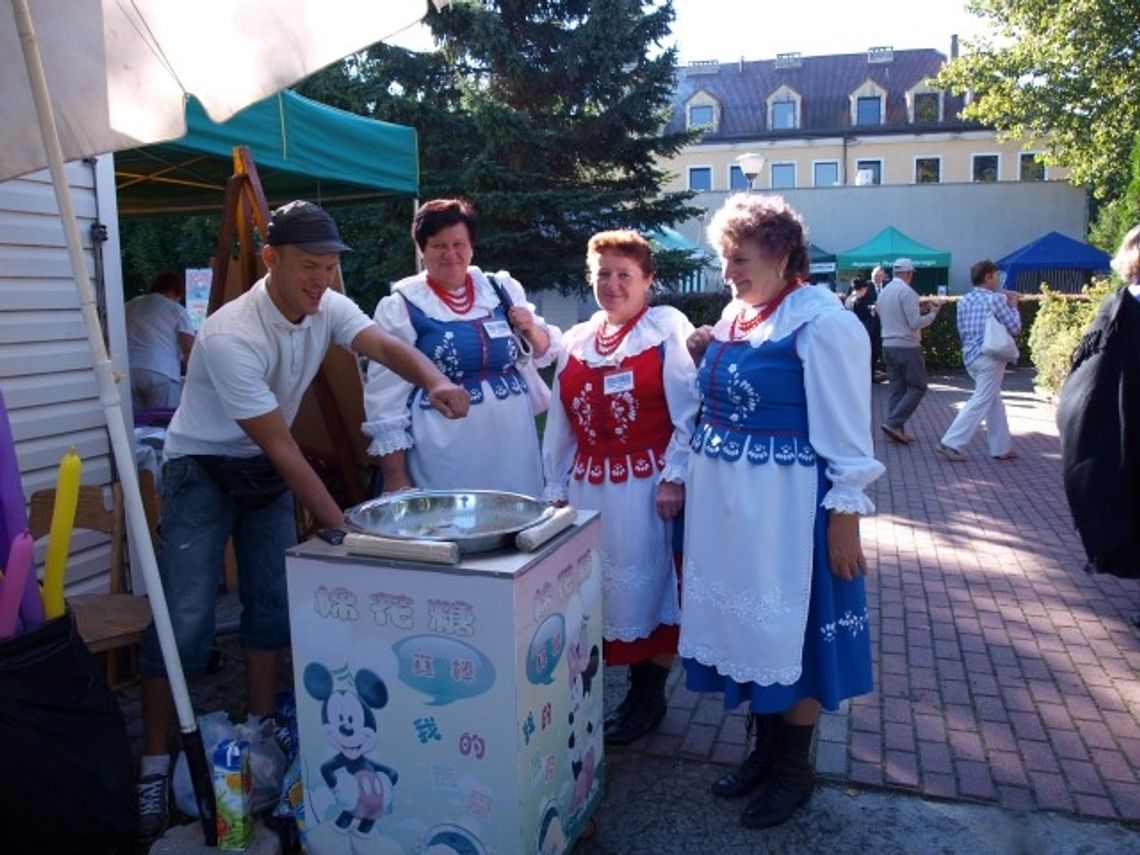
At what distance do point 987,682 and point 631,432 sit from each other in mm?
2086

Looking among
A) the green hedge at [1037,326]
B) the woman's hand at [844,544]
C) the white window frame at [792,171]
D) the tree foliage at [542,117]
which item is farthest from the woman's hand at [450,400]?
the white window frame at [792,171]

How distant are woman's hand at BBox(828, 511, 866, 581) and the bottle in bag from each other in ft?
5.95

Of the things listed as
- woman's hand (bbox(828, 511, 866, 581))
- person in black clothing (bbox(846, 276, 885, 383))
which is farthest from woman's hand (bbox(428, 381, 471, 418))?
person in black clothing (bbox(846, 276, 885, 383))

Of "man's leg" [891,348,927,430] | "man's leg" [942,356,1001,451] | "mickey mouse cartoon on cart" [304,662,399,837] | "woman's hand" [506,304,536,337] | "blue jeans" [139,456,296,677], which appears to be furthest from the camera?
"man's leg" [891,348,927,430]

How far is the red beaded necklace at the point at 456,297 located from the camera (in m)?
3.45

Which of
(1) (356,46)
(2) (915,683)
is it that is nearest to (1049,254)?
(2) (915,683)

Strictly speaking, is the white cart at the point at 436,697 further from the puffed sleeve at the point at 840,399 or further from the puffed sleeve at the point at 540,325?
Answer: the puffed sleeve at the point at 540,325

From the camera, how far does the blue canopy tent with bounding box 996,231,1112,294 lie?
27203 mm

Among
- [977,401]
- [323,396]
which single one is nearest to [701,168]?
[977,401]

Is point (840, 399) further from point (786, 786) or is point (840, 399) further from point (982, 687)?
point (982, 687)

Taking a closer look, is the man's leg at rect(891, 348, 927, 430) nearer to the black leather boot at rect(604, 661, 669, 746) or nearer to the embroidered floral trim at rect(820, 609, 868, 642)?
the black leather boot at rect(604, 661, 669, 746)

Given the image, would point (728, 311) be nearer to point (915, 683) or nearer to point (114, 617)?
point (915, 683)

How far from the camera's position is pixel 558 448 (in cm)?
349

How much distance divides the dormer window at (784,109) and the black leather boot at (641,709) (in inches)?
1703
